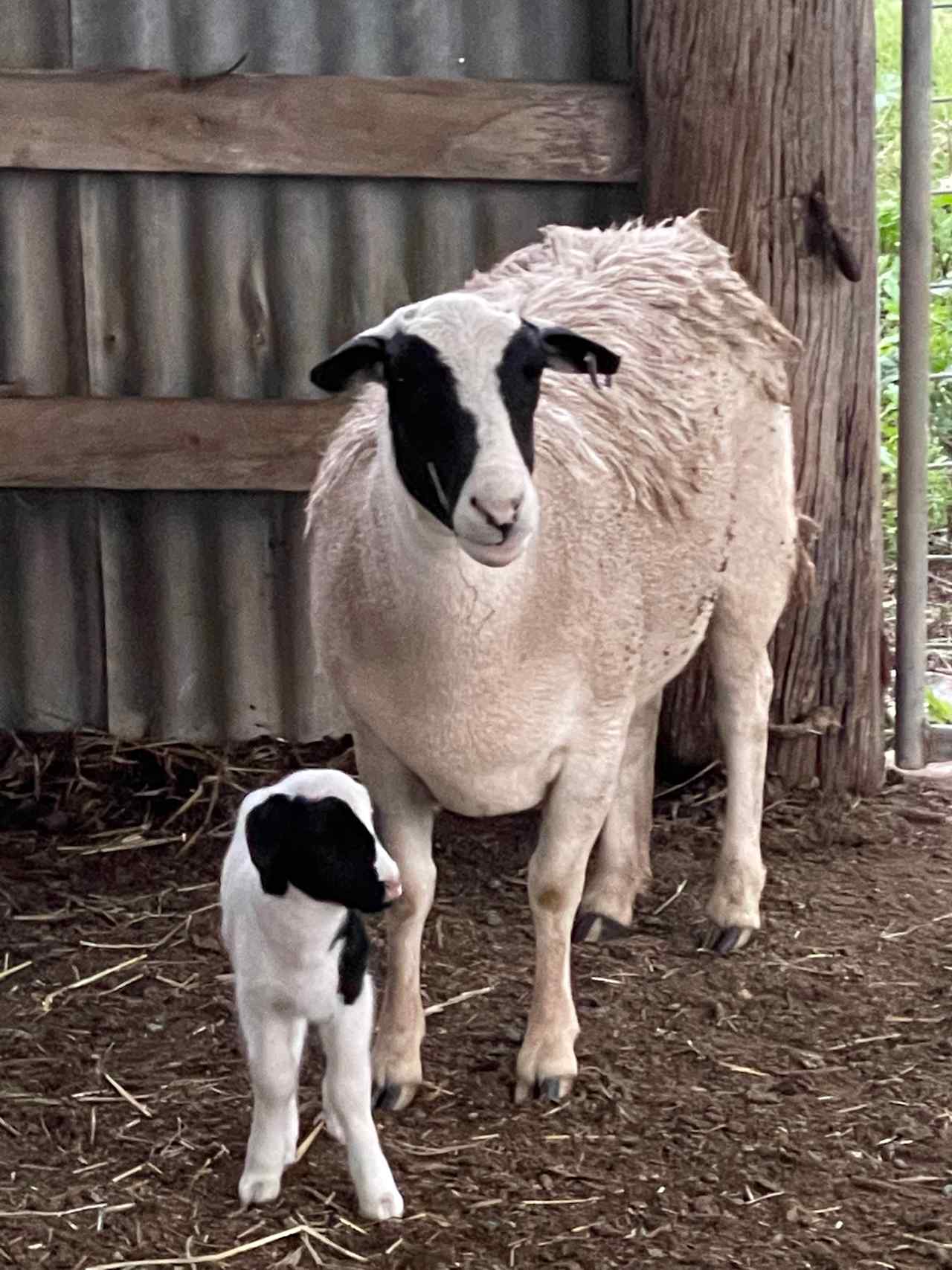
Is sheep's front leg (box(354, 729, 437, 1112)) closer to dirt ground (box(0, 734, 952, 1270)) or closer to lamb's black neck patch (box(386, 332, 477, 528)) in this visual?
dirt ground (box(0, 734, 952, 1270))

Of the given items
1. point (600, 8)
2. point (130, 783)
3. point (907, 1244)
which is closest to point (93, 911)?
point (130, 783)

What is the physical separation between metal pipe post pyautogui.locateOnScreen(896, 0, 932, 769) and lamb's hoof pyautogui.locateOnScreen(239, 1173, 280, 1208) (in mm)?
3285

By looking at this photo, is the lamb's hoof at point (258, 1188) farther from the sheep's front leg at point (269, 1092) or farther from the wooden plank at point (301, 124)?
the wooden plank at point (301, 124)

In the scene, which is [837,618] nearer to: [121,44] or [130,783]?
[130,783]

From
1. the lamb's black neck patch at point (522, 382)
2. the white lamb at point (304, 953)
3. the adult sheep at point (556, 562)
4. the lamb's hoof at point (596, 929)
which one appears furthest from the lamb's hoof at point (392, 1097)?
the lamb's black neck patch at point (522, 382)

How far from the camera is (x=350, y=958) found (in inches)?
135

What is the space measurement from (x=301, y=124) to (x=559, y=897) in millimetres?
2555

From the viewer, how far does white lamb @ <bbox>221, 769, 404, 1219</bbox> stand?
10.5 feet

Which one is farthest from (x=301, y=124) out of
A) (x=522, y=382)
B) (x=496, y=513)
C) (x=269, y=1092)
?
(x=269, y=1092)

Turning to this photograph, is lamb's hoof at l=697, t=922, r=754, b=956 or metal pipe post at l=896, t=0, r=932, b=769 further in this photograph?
metal pipe post at l=896, t=0, r=932, b=769

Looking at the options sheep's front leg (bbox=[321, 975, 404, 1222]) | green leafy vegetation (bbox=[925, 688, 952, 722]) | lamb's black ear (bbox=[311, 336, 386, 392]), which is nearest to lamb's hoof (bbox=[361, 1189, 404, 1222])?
sheep's front leg (bbox=[321, 975, 404, 1222])

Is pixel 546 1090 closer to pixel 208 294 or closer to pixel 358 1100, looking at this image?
pixel 358 1100

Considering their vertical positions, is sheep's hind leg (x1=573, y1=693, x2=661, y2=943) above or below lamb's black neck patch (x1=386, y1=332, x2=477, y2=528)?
below

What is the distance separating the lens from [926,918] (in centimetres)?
511
